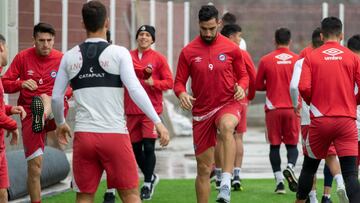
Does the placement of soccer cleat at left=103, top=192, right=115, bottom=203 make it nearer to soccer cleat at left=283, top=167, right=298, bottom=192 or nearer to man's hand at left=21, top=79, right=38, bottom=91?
man's hand at left=21, top=79, right=38, bottom=91

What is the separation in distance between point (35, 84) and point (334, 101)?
3.26 metres

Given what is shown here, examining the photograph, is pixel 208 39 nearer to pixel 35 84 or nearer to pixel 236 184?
pixel 35 84

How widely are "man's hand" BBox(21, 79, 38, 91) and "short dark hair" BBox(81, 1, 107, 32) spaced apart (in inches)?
119

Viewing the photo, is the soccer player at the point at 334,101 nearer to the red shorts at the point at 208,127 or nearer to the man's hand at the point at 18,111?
the red shorts at the point at 208,127

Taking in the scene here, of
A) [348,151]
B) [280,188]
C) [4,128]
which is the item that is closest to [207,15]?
[348,151]

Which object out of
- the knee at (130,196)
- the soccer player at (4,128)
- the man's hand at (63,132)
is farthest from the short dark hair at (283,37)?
the knee at (130,196)

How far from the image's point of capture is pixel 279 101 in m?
15.9

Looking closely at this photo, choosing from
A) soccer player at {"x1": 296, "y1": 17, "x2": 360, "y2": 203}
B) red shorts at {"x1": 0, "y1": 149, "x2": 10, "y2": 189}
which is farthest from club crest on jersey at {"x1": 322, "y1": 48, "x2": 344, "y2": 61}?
red shorts at {"x1": 0, "y1": 149, "x2": 10, "y2": 189}

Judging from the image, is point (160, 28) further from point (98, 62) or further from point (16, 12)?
point (98, 62)

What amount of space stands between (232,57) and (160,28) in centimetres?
1734

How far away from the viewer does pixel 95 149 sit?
32.3ft

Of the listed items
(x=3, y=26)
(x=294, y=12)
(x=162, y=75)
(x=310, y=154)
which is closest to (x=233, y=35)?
(x=162, y=75)

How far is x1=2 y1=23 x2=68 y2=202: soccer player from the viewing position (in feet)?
42.7

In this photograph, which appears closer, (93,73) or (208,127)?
(93,73)
